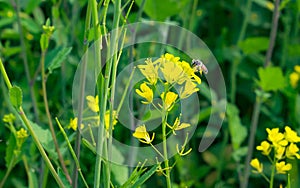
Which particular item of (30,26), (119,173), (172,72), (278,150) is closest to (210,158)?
(119,173)

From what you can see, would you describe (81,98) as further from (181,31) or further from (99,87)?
(181,31)

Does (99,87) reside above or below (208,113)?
above

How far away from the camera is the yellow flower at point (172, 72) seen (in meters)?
0.94

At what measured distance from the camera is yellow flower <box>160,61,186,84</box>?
942 mm

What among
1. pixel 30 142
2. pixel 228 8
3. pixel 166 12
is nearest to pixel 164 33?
pixel 166 12

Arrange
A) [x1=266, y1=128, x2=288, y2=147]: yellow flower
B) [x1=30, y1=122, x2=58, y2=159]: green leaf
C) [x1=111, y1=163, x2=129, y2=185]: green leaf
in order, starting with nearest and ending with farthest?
[x1=266, y1=128, x2=288, y2=147]: yellow flower → [x1=30, y1=122, x2=58, y2=159]: green leaf → [x1=111, y1=163, x2=129, y2=185]: green leaf

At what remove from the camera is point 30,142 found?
1649mm

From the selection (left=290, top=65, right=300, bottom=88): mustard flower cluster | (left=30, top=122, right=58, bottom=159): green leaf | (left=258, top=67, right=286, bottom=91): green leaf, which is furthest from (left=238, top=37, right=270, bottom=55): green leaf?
(left=30, top=122, right=58, bottom=159): green leaf

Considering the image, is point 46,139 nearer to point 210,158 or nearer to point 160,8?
point 160,8

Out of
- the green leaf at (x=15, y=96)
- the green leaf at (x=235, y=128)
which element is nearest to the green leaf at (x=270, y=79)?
the green leaf at (x=235, y=128)

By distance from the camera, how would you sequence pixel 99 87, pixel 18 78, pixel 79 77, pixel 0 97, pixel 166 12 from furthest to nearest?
1. pixel 18 78
2. pixel 0 97
3. pixel 166 12
4. pixel 79 77
5. pixel 99 87

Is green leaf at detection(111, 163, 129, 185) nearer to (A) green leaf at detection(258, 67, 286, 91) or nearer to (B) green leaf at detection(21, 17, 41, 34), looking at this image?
(A) green leaf at detection(258, 67, 286, 91)

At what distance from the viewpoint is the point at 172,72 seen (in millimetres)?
943

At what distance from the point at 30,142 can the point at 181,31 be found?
55 cm
